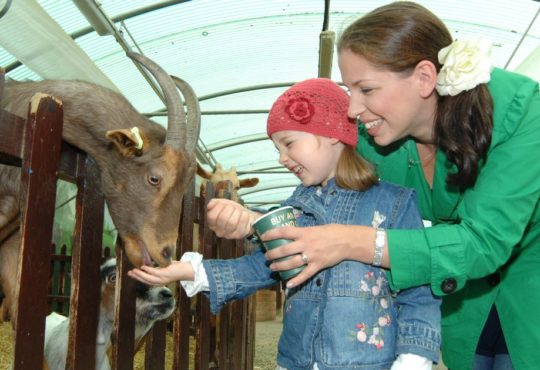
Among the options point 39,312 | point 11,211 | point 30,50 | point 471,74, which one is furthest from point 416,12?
point 30,50

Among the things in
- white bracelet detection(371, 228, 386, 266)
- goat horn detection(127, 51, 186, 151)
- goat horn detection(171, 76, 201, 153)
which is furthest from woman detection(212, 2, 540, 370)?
goat horn detection(171, 76, 201, 153)

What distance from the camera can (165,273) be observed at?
223 cm

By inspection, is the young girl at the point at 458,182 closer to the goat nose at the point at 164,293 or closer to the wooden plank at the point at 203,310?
the goat nose at the point at 164,293

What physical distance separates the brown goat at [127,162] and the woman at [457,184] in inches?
54.0

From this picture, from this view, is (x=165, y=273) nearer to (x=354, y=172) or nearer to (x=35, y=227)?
(x=35, y=227)

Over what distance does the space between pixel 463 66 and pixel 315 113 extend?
1.93 ft

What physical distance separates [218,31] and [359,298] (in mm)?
6848

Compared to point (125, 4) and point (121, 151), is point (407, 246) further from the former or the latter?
point (125, 4)

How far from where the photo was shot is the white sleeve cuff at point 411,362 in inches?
80.8

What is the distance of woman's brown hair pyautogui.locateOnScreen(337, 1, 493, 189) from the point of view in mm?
2137

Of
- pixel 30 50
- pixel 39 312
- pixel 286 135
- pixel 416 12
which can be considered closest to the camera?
pixel 39 312

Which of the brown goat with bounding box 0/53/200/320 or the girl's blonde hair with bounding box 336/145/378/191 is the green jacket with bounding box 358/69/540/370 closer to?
the girl's blonde hair with bounding box 336/145/378/191

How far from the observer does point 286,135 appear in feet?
8.07

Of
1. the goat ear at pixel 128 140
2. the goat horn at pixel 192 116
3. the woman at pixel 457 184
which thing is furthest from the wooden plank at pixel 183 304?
the woman at pixel 457 184
